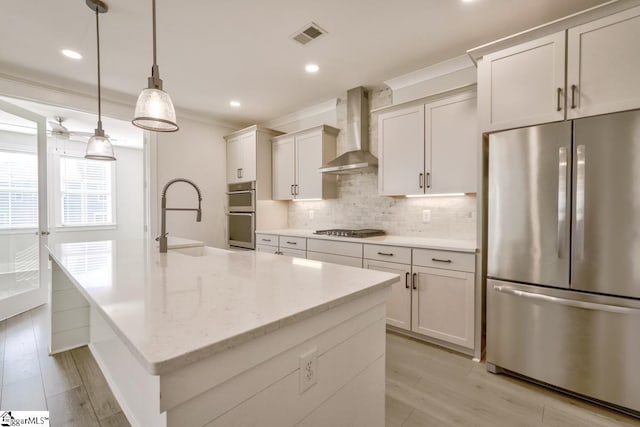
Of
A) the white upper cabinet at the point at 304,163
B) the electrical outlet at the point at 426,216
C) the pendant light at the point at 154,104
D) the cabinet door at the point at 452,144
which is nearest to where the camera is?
the pendant light at the point at 154,104

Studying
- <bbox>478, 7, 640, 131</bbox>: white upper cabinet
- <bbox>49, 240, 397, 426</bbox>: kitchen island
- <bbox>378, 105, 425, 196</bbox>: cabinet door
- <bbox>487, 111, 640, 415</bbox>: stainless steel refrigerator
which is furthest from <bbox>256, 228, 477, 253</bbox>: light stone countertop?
<bbox>49, 240, 397, 426</bbox>: kitchen island

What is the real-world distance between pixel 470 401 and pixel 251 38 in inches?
123

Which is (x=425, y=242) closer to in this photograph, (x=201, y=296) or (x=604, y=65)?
(x=604, y=65)

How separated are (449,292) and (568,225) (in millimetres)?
966

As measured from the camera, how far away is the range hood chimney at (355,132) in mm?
3371

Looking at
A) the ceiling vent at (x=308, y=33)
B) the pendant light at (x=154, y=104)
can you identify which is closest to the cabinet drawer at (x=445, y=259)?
the ceiling vent at (x=308, y=33)

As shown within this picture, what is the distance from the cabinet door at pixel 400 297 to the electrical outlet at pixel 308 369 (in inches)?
71.6

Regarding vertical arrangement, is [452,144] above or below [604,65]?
below

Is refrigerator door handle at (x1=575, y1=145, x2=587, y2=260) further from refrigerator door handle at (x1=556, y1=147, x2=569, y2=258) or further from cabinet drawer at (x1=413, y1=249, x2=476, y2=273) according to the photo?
cabinet drawer at (x1=413, y1=249, x2=476, y2=273)

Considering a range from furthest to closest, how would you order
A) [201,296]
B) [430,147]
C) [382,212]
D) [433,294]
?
[382,212] → [430,147] → [433,294] → [201,296]

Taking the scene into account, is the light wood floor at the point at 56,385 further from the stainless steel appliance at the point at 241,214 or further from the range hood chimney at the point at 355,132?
the range hood chimney at the point at 355,132

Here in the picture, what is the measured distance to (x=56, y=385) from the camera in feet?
6.49

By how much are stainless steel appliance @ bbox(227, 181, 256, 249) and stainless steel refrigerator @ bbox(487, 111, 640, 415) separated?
3.04m

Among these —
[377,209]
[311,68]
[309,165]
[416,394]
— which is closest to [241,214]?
[309,165]
